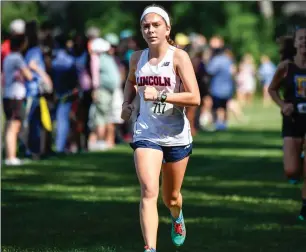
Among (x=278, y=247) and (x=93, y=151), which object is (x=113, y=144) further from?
(x=278, y=247)

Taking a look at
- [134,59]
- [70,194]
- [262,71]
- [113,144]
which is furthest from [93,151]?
[262,71]

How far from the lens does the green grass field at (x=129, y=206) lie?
9.40 meters

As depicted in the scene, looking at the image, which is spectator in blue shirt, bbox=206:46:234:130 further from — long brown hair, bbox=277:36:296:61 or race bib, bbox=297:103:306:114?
race bib, bbox=297:103:306:114

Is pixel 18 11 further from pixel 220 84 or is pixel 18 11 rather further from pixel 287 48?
pixel 287 48

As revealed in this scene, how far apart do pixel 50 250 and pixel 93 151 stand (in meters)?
10.9

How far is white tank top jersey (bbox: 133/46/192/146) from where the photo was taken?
27.7ft

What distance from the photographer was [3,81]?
1652 centimetres

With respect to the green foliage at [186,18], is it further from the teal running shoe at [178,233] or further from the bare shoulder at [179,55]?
the bare shoulder at [179,55]

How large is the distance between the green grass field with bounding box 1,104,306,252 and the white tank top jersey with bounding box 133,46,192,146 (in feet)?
3.34

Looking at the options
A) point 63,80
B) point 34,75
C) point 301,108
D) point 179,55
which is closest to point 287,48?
point 301,108

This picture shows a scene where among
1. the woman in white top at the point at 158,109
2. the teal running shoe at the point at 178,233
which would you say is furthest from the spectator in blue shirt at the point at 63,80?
the woman in white top at the point at 158,109

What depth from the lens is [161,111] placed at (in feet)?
27.9

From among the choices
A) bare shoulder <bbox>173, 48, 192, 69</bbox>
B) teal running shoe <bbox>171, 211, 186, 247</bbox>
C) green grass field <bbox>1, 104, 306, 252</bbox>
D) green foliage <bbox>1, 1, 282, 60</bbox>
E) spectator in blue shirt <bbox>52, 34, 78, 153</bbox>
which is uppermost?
green foliage <bbox>1, 1, 282, 60</bbox>

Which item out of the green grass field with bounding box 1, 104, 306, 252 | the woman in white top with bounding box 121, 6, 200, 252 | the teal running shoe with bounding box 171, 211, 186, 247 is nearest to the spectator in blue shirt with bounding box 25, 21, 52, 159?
the green grass field with bounding box 1, 104, 306, 252
